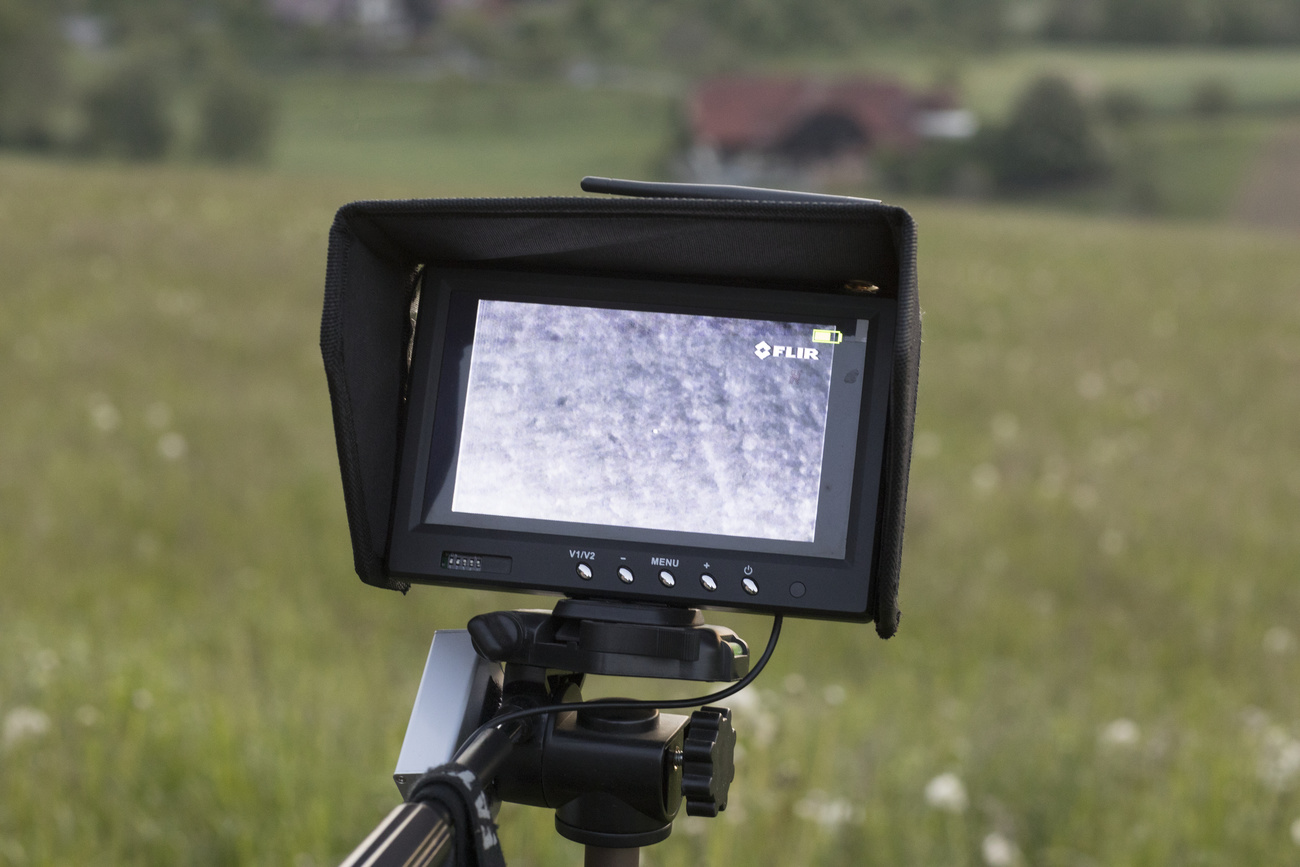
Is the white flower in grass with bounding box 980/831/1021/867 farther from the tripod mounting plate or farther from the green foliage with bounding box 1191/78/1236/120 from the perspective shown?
the green foliage with bounding box 1191/78/1236/120

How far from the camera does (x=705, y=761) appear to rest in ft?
3.00

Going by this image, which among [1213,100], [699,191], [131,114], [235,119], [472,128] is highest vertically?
[1213,100]

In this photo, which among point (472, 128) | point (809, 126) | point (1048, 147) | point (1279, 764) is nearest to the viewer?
point (1279, 764)

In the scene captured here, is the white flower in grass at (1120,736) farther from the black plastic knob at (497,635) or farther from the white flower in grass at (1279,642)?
the black plastic knob at (497,635)

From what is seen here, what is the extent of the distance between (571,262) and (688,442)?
0.19 meters

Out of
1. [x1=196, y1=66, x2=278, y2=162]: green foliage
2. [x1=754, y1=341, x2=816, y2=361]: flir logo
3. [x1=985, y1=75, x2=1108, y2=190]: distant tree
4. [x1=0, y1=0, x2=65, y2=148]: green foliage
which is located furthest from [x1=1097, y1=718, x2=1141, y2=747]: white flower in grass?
[x1=0, y1=0, x2=65, y2=148]: green foliage

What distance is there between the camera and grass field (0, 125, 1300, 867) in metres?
1.97

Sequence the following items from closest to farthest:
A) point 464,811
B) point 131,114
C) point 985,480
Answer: point 464,811, point 985,480, point 131,114

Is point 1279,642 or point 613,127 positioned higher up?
point 613,127

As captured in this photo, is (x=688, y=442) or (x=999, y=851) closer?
(x=688, y=442)

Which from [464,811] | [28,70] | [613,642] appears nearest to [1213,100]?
[28,70]

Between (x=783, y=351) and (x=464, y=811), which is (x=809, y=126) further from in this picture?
(x=464, y=811)

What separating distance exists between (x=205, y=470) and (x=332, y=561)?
1.03 metres

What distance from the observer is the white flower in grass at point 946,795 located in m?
1.89
